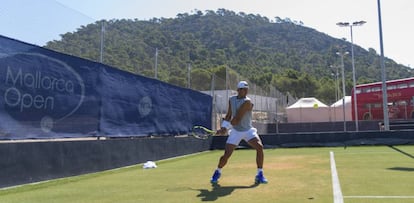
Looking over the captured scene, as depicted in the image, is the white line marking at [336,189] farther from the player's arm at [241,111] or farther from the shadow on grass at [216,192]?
the player's arm at [241,111]

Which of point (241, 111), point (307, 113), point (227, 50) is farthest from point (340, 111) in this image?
point (227, 50)

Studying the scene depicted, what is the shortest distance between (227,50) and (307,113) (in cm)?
7990

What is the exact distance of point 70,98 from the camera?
32.2 ft

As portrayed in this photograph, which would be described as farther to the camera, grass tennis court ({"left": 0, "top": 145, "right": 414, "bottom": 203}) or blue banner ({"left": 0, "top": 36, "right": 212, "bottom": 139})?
blue banner ({"left": 0, "top": 36, "right": 212, "bottom": 139})

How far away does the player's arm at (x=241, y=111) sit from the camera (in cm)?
760

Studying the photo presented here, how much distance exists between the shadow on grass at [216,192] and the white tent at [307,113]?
44.6 m

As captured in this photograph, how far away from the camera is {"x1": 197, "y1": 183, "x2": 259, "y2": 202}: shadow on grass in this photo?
6.20 meters

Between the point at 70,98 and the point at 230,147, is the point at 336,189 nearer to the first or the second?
the point at 230,147

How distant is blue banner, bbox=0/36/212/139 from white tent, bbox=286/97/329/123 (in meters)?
37.7

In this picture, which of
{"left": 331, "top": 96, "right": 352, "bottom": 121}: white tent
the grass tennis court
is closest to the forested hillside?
the grass tennis court

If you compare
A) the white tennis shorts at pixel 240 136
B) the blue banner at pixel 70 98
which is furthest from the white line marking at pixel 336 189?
the blue banner at pixel 70 98

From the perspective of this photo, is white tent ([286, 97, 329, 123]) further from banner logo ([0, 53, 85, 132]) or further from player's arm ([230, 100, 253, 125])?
player's arm ([230, 100, 253, 125])

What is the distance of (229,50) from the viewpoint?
432 ft

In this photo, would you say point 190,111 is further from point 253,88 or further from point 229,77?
point 253,88
